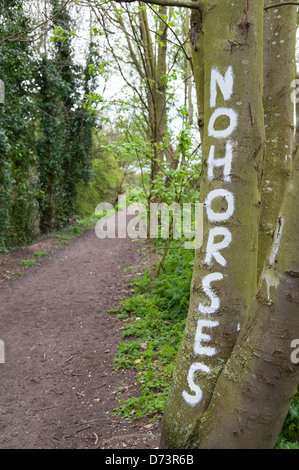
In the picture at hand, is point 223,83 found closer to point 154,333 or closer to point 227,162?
point 227,162

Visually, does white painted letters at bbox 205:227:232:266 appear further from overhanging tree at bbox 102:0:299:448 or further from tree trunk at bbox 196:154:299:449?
tree trunk at bbox 196:154:299:449

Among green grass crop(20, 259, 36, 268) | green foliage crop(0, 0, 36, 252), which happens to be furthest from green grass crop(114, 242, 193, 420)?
green foliage crop(0, 0, 36, 252)

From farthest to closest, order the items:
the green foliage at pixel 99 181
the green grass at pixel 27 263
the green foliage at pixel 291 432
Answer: the green foliage at pixel 99 181
the green grass at pixel 27 263
the green foliage at pixel 291 432

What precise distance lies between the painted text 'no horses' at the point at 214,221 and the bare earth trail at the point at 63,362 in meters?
1.06

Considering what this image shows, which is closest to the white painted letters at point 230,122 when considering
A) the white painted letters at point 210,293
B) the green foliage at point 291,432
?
the white painted letters at point 210,293

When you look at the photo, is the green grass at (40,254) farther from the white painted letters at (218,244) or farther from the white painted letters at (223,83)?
the white painted letters at (223,83)

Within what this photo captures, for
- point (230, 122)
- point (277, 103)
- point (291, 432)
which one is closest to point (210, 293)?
point (230, 122)

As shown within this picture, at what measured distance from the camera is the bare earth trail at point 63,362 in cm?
278

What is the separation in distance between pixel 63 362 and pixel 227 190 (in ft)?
11.0

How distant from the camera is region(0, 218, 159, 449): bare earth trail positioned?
2781 millimetres

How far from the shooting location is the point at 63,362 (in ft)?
13.4
